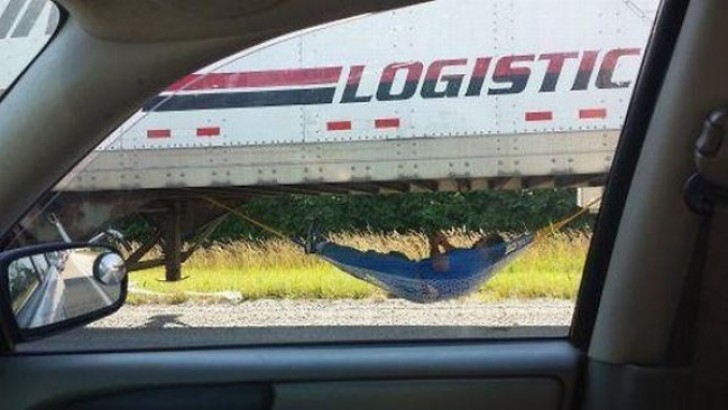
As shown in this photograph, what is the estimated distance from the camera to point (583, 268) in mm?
2459

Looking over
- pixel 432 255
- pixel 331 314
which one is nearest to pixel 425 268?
pixel 432 255

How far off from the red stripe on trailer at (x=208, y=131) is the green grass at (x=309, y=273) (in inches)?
18.8

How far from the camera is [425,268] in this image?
265 cm

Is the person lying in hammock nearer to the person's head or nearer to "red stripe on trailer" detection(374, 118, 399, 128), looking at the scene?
the person's head

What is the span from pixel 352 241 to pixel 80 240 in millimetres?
740

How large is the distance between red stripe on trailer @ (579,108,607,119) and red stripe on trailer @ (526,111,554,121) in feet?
0.31

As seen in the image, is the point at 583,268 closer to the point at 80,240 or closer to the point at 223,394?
the point at 223,394

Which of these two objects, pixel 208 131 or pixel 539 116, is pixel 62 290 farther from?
pixel 539 116

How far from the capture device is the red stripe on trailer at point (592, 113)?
8.33 feet

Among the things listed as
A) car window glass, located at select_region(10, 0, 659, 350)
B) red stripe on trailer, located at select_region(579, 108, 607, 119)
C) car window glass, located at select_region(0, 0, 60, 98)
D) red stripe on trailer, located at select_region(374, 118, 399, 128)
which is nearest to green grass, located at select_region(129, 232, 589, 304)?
car window glass, located at select_region(10, 0, 659, 350)

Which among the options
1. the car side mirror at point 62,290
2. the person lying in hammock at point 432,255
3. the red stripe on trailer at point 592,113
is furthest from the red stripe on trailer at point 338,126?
the car side mirror at point 62,290

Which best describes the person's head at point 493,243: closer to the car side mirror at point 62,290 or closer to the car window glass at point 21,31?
the car side mirror at point 62,290

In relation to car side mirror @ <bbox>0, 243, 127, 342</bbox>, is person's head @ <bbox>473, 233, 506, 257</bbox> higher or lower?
higher

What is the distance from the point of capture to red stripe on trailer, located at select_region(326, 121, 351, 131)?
297 cm
